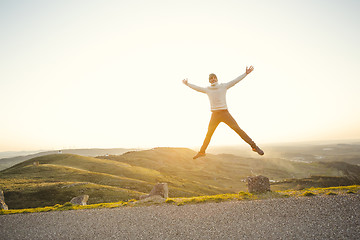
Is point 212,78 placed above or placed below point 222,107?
above

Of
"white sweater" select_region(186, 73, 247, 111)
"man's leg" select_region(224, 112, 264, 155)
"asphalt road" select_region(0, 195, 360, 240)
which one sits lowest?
"asphalt road" select_region(0, 195, 360, 240)

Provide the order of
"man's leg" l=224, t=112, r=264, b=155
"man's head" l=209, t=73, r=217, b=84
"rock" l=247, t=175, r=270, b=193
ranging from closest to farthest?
1. "man's leg" l=224, t=112, r=264, b=155
2. "man's head" l=209, t=73, r=217, b=84
3. "rock" l=247, t=175, r=270, b=193

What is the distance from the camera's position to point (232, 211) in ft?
32.1

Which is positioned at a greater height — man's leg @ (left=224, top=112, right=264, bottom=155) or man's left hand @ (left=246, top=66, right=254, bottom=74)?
man's left hand @ (left=246, top=66, right=254, bottom=74)

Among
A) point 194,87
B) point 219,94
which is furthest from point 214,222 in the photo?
point 194,87

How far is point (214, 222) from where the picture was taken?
8602 mm

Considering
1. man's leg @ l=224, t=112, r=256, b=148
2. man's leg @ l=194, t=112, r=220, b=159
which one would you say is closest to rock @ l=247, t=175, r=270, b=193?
man's leg @ l=224, t=112, r=256, b=148

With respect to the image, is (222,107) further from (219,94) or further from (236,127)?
(236,127)

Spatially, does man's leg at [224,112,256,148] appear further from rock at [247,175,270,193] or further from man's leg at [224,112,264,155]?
rock at [247,175,270,193]

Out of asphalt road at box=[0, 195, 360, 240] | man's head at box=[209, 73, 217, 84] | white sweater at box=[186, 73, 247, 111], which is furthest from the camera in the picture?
man's head at box=[209, 73, 217, 84]

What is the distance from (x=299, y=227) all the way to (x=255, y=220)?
1.60 metres

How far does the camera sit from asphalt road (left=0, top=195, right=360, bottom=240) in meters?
7.30

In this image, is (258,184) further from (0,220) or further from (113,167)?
(113,167)

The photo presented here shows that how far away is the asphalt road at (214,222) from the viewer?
7.30 meters
